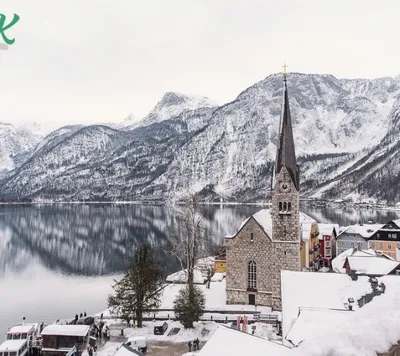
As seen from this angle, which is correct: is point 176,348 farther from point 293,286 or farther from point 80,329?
point 293,286

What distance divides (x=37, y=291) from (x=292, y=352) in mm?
64316

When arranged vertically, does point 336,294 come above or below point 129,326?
above

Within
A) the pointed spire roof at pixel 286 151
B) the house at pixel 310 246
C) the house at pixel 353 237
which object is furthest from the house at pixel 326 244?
the pointed spire roof at pixel 286 151

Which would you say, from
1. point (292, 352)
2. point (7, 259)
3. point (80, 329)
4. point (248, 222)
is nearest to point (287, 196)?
point (248, 222)

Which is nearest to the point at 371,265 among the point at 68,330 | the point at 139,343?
the point at 139,343

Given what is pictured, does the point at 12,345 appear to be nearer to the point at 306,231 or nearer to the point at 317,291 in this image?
the point at 317,291

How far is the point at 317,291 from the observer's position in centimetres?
2848

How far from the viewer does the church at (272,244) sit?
39.1 m

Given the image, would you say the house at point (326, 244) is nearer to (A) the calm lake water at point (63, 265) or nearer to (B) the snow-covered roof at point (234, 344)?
(A) the calm lake water at point (63, 265)

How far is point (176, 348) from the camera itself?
30453mm

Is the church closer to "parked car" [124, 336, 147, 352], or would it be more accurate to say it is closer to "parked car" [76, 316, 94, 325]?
"parked car" [76, 316, 94, 325]

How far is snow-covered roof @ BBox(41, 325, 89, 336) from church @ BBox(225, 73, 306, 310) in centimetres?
1451

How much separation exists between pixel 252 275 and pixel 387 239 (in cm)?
4172

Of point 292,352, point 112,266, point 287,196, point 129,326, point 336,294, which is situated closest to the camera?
point 292,352
